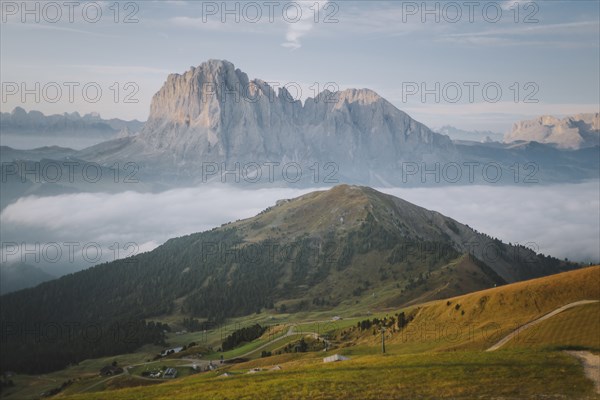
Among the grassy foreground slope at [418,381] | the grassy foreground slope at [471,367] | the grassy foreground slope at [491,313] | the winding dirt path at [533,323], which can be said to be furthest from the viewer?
the grassy foreground slope at [491,313]

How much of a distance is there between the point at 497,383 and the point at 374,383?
14141mm

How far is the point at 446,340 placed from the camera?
4003 inches

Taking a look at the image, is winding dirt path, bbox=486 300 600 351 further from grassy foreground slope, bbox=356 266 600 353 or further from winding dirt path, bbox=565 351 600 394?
winding dirt path, bbox=565 351 600 394

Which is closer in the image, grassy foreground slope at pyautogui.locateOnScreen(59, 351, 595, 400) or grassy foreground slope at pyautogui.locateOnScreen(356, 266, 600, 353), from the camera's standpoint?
grassy foreground slope at pyautogui.locateOnScreen(59, 351, 595, 400)

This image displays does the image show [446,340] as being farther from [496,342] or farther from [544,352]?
[544,352]

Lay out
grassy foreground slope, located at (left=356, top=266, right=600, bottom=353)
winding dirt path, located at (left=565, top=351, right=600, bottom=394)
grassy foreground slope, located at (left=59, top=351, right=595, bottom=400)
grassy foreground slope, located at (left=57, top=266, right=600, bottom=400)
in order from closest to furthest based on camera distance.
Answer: grassy foreground slope, located at (left=59, top=351, right=595, bottom=400)
grassy foreground slope, located at (left=57, top=266, right=600, bottom=400)
winding dirt path, located at (left=565, top=351, right=600, bottom=394)
grassy foreground slope, located at (left=356, top=266, right=600, bottom=353)

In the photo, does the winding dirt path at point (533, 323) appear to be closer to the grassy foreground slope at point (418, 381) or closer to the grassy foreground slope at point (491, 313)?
the grassy foreground slope at point (491, 313)

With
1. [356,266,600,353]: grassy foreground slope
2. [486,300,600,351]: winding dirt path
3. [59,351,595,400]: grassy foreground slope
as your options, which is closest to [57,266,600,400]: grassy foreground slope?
[59,351,595,400]: grassy foreground slope

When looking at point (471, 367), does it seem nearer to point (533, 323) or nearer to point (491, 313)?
point (533, 323)

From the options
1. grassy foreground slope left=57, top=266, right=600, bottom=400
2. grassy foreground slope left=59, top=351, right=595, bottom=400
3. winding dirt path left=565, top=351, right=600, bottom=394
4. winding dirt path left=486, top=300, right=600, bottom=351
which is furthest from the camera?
winding dirt path left=486, top=300, right=600, bottom=351

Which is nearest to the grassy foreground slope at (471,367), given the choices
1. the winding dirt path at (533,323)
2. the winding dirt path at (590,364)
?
the winding dirt path at (590,364)

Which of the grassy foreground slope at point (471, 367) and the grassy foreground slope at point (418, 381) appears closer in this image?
the grassy foreground slope at point (418, 381)

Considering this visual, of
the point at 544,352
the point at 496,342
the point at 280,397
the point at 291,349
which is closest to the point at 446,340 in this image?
the point at 496,342

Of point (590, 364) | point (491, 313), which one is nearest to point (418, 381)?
point (590, 364)
